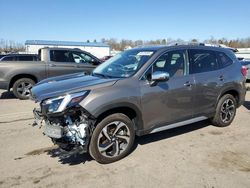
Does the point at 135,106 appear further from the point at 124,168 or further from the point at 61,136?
the point at 61,136

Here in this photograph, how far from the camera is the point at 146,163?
4.47 m

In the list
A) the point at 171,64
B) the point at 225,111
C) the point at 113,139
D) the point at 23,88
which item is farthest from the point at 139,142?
the point at 23,88

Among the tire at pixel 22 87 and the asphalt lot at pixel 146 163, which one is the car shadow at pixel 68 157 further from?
the tire at pixel 22 87

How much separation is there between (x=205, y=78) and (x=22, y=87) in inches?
277

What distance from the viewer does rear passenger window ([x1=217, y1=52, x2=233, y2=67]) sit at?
20.3 ft

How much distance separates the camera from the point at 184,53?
5.41 metres

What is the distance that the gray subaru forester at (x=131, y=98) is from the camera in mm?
4125

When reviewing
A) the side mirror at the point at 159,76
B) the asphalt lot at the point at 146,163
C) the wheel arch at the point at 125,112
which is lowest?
the asphalt lot at the point at 146,163

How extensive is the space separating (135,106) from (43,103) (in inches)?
56.4

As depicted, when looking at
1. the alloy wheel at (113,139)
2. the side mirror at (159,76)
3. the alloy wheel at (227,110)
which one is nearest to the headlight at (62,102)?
the alloy wheel at (113,139)

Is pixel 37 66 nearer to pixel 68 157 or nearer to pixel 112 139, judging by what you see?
pixel 68 157

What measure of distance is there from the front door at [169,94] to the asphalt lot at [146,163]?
55cm

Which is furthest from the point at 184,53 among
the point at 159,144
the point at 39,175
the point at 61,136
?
the point at 39,175

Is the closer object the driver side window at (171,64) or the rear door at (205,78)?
the driver side window at (171,64)
